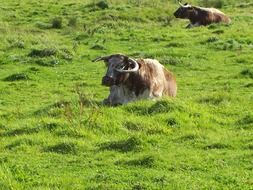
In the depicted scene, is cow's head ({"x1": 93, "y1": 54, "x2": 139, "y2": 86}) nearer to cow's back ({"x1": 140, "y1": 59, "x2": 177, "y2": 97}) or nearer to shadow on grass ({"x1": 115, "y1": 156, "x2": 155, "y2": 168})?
cow's back ({"x1": 140, "y1": 59, "x2": 177, "y2": 97})

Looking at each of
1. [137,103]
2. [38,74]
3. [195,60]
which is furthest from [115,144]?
[195,60]

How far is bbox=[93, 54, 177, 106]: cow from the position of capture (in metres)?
15.6

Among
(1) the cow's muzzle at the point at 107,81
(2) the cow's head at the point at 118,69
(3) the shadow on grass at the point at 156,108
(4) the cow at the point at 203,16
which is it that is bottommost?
(4) the cow at the point at 203,16

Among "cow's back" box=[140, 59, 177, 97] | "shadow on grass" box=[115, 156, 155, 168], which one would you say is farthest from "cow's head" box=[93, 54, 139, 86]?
"shadow on grass" box=[115, 156, 155, 168]

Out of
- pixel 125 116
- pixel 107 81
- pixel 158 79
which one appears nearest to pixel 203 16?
pixel 158 79

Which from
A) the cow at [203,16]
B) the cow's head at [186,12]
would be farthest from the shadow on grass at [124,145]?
the cow's head at [186,12]

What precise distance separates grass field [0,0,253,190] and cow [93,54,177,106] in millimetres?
622

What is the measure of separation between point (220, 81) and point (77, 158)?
30.2ft

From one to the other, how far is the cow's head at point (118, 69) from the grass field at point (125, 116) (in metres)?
0.67

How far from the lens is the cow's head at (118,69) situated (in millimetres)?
15359

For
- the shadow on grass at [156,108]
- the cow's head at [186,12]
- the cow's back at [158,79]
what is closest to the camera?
the shadow on grass at [156,108]

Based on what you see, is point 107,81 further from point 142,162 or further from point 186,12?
point 186,12

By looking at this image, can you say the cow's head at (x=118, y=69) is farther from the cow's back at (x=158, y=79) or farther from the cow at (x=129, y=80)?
the cow's back at (x=158, y=79)

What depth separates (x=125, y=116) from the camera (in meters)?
13.9
